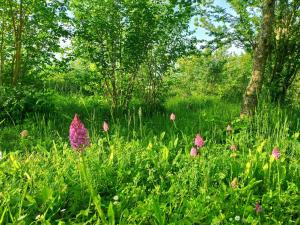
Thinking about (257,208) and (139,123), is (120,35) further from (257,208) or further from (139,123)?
(257,208)

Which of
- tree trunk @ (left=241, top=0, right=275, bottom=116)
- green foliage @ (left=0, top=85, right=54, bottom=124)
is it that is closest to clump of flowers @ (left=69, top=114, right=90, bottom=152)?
tree trunk @ (left=241, top=0, right=275, bottom=116)

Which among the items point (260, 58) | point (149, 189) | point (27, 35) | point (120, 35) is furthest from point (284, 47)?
point (149, 189)

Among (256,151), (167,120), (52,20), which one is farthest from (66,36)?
(256,151)

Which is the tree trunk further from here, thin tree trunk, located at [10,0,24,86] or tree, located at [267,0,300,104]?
thin tree trunk, located at [10,0,24,86]

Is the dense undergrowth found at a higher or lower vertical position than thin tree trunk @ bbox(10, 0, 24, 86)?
lower

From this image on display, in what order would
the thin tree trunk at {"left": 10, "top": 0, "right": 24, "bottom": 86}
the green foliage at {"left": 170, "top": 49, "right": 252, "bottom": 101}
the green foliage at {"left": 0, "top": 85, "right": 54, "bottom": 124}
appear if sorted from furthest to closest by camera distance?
the green foliage at {"left": 170, "top": 49, "right": 252, "bottom": 101}
the thin tree trunk at {"left": 10, "top": 0, "right": 24, "bottom": 86}
the green foliage at {"left": 0, "top": 85, "right": 54, "bottom": 124}

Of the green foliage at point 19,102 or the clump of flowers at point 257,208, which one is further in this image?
the green foliage at point 19,102

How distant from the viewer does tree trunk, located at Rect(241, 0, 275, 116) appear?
5934 millimetres

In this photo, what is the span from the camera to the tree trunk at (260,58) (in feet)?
19.5

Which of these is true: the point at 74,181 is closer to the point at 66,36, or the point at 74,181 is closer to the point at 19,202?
the point at 19,202

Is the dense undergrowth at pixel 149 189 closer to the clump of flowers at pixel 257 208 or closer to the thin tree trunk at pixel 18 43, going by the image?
the clump of flowers at pixel 257 208

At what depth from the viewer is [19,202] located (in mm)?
2812

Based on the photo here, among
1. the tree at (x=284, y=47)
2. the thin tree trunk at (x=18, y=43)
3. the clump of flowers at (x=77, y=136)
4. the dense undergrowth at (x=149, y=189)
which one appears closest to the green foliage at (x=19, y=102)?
the thin tree trunk at (x=18, y=43)

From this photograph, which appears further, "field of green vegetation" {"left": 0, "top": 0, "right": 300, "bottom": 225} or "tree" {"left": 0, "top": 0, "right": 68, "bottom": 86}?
"tree" {"left": 0, "top": 0, "right": 68, "bottom": 86}
